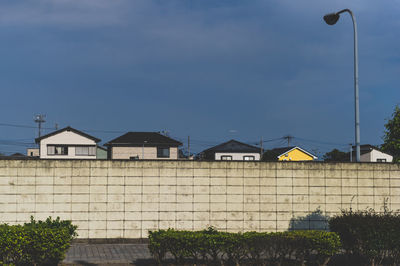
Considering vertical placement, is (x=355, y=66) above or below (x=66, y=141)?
above

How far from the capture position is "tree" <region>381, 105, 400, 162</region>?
741 inches

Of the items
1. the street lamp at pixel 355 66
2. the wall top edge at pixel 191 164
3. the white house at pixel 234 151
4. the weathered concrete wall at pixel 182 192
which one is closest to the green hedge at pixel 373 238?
the weathered concrete wall at pixel 182 192

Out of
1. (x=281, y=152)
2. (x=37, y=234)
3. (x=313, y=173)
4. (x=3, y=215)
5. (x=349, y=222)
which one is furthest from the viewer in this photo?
(x=281, y=152)

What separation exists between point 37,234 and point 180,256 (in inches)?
143

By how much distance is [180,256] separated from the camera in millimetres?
11656

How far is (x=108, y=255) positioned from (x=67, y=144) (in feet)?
174

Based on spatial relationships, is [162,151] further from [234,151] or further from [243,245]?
[243,245]

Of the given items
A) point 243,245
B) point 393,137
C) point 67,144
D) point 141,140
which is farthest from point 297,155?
point 243,245

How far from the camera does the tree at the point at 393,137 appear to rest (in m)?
18.8

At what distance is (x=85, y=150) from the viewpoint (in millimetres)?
64688

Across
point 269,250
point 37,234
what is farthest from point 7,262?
point 269,250

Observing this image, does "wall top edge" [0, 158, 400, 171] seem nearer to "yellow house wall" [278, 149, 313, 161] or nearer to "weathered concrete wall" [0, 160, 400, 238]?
"weathered concrete wall" [0, 160, 400, 238]

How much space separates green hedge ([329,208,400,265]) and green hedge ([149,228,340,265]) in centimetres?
69

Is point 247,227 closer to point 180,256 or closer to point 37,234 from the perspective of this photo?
point 180,256
